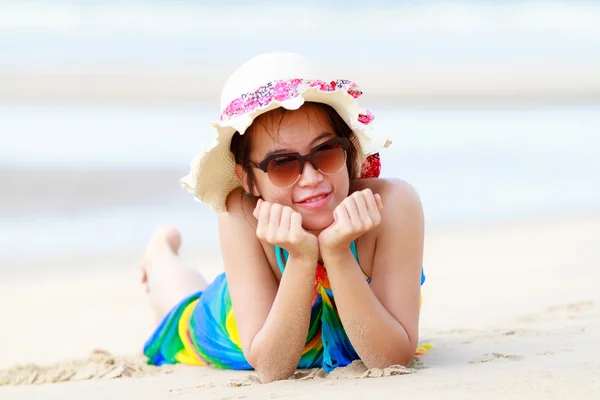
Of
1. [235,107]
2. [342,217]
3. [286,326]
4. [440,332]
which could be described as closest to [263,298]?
[286,326]

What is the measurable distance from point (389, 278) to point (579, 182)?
7.42 meters

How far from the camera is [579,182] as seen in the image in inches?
403

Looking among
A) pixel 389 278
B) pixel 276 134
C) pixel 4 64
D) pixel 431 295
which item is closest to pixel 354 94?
pixel 276 134

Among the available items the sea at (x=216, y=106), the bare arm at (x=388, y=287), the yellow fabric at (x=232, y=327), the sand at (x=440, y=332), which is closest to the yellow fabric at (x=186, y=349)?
the sand at (x=440, y=332)

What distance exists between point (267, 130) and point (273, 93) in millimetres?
162

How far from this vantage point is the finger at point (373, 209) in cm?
313

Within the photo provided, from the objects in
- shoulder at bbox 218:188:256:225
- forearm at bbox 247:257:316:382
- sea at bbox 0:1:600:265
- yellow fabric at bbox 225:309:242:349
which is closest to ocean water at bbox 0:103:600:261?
sea at bbox 0:1:600:265

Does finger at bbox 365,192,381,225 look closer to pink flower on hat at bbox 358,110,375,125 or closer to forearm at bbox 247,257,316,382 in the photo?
forearm at bbox 247,257,316,382

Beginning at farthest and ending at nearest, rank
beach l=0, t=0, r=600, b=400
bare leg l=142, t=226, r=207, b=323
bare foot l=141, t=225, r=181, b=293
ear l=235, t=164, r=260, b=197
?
bare foot l=141, t=225, r=181, b=293
bare leg l=142, t=226, r=207, b=323
beach l=0, t=0, r=600, b=400
ear l=235, t=164, r=260, b=197

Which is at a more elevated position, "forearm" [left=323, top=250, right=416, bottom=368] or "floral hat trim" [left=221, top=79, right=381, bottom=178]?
"floral hat trim" [left=221, top=79, right=381, bottom=178]

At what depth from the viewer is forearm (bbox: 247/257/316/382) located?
10.5ft

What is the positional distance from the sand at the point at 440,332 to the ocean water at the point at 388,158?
69 centimetres

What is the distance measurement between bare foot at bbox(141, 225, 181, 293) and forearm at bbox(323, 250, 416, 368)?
2.35 m

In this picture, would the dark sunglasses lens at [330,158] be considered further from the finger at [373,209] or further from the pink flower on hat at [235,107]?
the pink flower on hat at [235,107]
